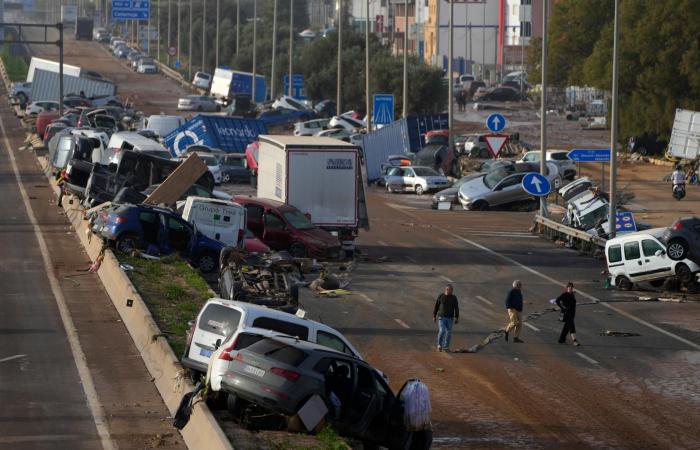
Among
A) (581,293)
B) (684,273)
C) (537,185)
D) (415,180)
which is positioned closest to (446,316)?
(581,293)

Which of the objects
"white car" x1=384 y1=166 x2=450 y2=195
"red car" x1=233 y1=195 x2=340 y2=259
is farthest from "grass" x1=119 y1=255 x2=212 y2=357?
"white car" x1=384 y1=166 x2=450 y2=195

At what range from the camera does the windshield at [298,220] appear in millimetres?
34469

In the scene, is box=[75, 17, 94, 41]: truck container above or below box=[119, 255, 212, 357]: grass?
above

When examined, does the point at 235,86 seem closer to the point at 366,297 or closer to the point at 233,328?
the point at 366,297

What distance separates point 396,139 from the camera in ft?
214

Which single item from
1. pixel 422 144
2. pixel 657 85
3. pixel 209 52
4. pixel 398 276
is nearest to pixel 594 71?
pixel 657 85

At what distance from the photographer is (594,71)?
70000 mm

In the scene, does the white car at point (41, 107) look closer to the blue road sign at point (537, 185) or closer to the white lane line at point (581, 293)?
the white lane line at point (581, 293)

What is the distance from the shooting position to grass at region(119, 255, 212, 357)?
72.4ft

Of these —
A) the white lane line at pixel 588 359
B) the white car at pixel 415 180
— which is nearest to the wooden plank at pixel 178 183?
the white lane line at pixel 588 359

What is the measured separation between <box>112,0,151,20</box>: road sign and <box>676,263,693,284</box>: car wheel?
299ft

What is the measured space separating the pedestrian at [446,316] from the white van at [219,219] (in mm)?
9553

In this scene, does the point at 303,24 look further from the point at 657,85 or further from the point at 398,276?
the point at 398,276

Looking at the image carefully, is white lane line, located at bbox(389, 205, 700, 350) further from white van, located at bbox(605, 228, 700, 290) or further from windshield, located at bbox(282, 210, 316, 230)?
windshield, located at bbox(282, 210, 316, 230)
